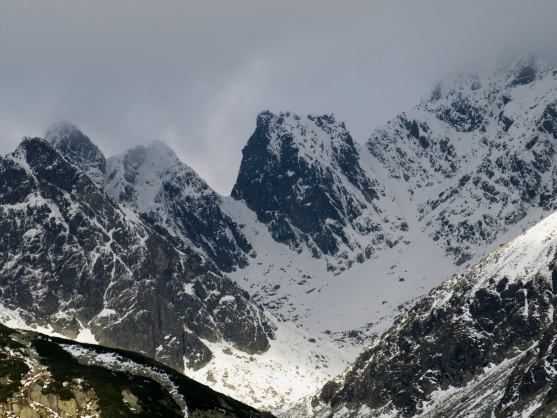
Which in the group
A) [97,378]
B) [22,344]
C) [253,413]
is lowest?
[253,413]

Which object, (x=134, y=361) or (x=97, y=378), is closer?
(x=97, y=378)

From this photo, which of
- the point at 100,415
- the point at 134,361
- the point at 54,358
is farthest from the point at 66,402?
the point at 134,361

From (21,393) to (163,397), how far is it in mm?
26356

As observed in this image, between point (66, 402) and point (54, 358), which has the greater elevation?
point (54, 358)

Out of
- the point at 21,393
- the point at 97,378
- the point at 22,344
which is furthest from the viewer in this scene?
the point at 22,344

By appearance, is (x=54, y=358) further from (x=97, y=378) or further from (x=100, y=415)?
(x=100, y=415)

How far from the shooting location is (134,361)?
594 ft

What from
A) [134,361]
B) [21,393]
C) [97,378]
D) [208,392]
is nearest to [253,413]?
[208,392]

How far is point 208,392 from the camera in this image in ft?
589

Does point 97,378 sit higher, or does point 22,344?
point 22,344

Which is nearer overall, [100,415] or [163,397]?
[100,415]

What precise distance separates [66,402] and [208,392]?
129ft

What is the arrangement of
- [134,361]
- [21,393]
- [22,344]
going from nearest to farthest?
[21,393], [22,344], [134,361]

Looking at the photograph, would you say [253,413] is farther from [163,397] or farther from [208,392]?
[163,397]
